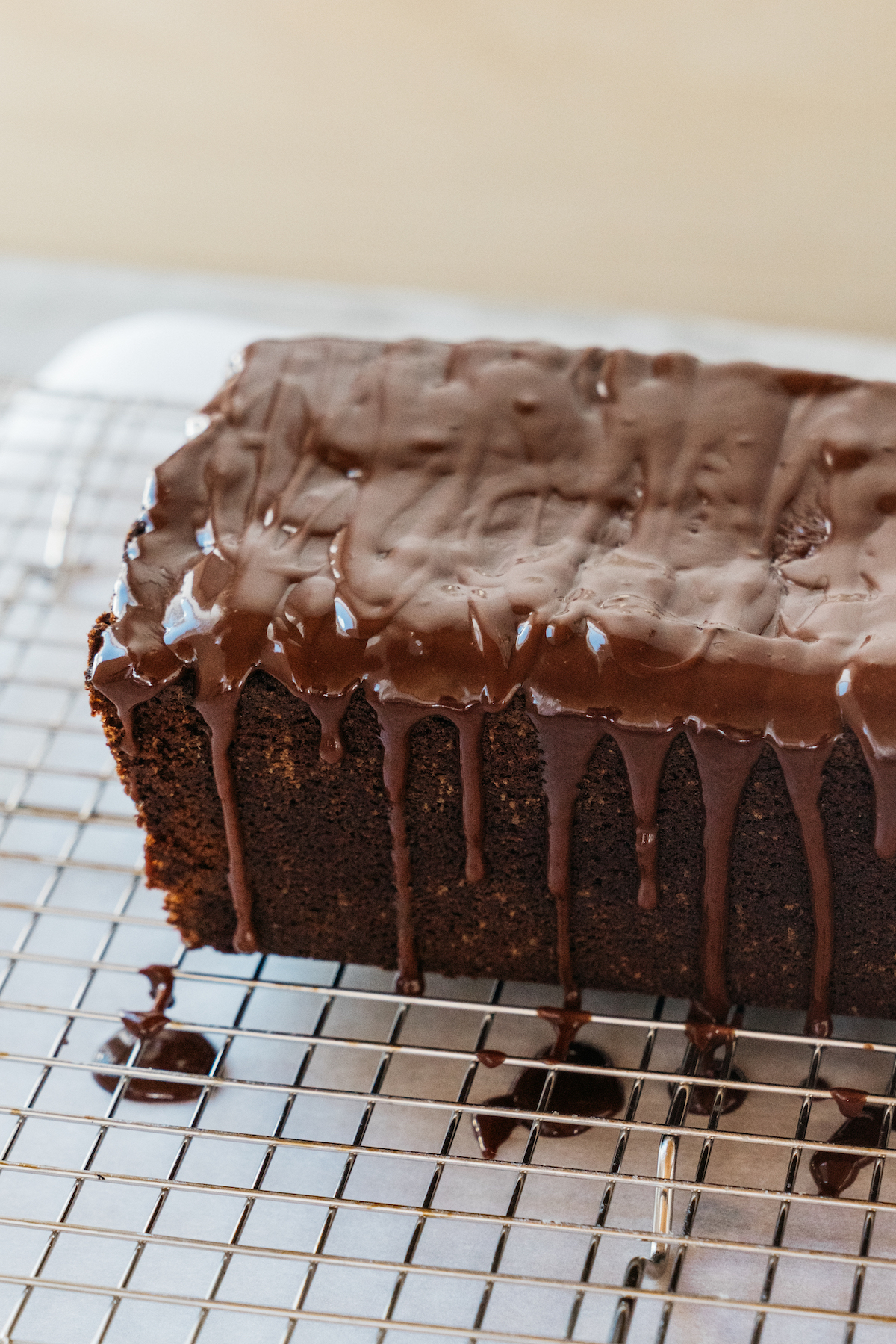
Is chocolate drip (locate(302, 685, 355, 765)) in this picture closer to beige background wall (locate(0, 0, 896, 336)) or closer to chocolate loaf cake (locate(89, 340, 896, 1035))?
chocolate loaf cake (locate(89, 340, 896, 1035))

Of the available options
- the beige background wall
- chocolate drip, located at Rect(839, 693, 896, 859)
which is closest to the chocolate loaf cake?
chocolate drip, located at Rect(839, 693, 896, 859)

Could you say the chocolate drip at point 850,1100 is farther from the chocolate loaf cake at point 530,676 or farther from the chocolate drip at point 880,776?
the chocolate drip at point 880,776

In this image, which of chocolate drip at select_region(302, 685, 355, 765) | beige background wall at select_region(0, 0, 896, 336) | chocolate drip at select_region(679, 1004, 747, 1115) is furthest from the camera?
beige background wall at select_region(0, 0, 896, 336)

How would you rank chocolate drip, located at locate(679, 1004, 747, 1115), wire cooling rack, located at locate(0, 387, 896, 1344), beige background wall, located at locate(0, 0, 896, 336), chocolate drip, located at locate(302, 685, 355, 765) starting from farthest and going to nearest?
1. beige background wall, located at locate(0, 0, 896, 336)
2. chocolate drip, located at locate(679, 1004, 747, 1115)
3. chocolate drip, located at locate(302, 685, 355, 765)
4. wire cooling rack, located at locate(0, 387, 896, 1344)

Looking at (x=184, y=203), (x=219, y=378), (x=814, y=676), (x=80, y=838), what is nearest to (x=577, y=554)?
(x=814, y=676)

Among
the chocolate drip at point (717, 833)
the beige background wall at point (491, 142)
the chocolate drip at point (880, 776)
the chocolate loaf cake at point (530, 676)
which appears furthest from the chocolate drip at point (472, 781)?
the beige background wall at point (491, 142)

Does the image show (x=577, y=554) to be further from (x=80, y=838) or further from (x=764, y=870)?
(x=80, y=838)

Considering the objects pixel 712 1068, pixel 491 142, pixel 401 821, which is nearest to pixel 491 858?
pixel 401 821
